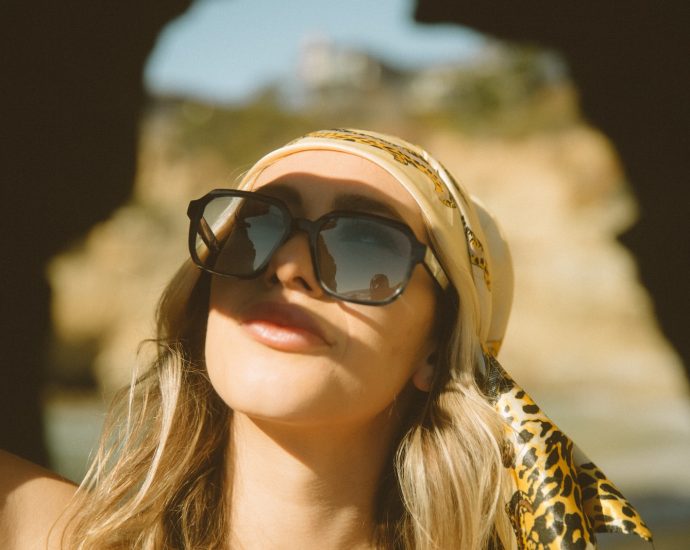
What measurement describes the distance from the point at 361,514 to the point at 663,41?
126 inches

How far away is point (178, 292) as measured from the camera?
2.11m

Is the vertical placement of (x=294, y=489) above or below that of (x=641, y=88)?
below

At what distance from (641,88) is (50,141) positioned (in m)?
3.26

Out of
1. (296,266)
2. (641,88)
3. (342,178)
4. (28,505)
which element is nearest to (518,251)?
(641,88)

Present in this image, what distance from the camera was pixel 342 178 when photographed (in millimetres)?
1861

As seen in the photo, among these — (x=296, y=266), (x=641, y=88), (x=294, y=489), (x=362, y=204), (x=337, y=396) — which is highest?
(x=641, y=88)

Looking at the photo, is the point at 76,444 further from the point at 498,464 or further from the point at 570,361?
the point at 570,361

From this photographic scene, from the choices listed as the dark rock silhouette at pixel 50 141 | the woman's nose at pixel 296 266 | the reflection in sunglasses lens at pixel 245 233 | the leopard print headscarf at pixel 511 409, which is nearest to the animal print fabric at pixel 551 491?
the leopard print headscarf at pixel 511 409

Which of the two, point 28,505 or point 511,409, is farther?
point 511,409

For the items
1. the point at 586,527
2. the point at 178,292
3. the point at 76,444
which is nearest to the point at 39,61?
the point at 178,292

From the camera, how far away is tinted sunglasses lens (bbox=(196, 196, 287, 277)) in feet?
5.88

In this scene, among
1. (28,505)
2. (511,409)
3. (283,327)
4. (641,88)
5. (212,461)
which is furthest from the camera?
(641,88)

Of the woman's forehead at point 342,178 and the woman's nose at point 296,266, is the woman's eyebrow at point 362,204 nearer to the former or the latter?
the woman's forehead at point 342,178

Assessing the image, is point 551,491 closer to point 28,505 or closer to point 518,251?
point 28,505
